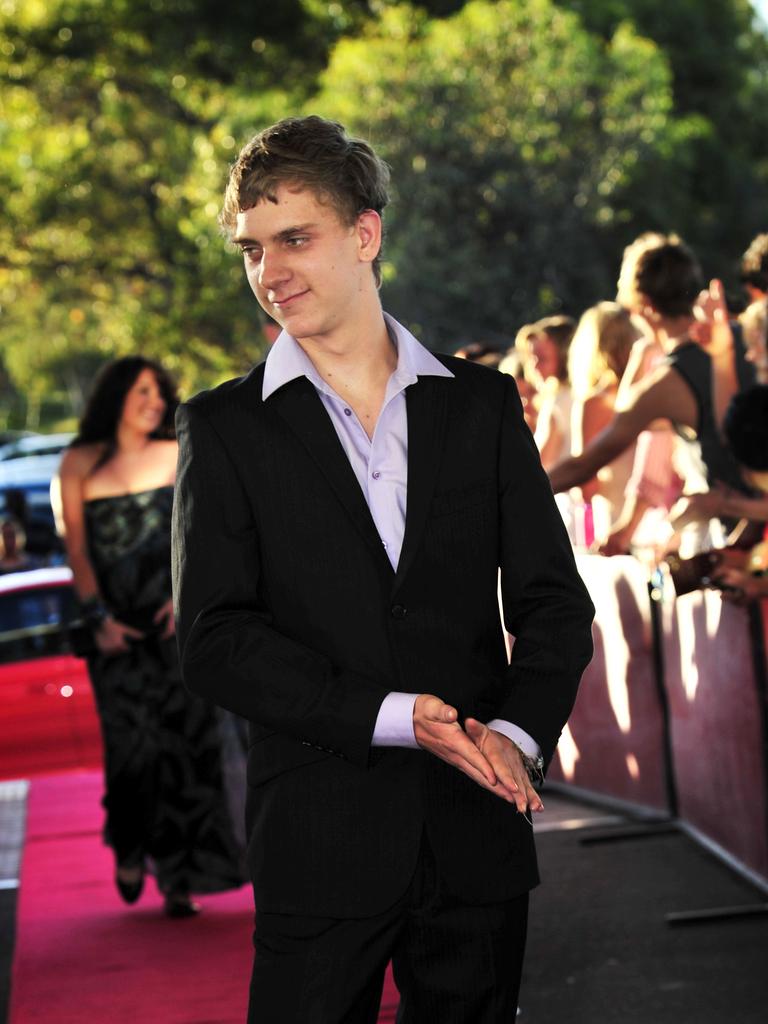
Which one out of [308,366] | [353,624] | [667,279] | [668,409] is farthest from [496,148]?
[353,624]

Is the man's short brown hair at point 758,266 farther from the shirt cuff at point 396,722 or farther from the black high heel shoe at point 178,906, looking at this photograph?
the shirt cuff at point 396,722

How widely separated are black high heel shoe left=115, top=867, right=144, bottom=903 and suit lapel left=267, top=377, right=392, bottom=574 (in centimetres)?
424

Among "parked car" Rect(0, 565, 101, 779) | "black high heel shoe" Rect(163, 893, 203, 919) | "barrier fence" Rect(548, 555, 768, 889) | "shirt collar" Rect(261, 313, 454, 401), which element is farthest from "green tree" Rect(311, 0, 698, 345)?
"shirt collar" Rect(261, 313, 454, 401)

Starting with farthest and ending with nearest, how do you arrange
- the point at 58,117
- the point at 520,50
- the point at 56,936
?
the point at 58,117, the point at 520,50, the point at 56,936

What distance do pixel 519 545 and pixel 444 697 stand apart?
27 centimetres

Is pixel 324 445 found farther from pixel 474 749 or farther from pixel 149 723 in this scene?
pixel 149 723

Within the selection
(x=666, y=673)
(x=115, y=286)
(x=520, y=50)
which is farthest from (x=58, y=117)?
(x=666, y=673)

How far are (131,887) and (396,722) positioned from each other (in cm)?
434

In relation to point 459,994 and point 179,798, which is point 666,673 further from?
point 459,994

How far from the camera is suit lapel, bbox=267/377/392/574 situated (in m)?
2.85

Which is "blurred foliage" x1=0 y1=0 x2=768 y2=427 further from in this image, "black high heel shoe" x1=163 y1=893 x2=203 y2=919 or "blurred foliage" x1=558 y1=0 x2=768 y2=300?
"black high heel shoe" x1=163 y1=893 x2=203 y2=919

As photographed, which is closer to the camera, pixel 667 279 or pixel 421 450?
pixel 421 450

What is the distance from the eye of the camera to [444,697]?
2887 millimetres

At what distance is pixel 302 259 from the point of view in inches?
115
